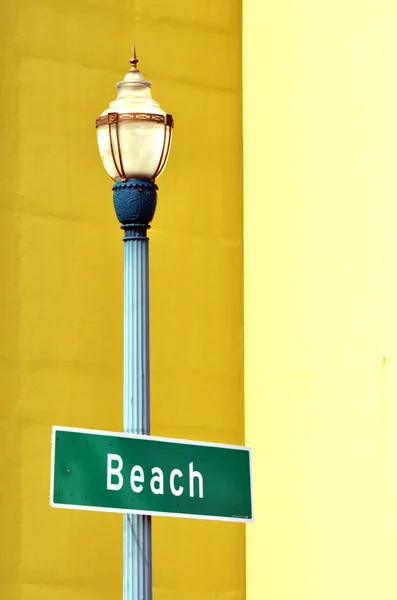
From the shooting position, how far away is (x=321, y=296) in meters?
9.68

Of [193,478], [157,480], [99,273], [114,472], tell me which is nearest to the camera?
[114,472]

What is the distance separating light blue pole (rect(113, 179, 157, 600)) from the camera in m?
5.73

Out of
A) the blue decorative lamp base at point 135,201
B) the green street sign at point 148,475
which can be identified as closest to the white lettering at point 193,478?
the green street sign at point 148,475

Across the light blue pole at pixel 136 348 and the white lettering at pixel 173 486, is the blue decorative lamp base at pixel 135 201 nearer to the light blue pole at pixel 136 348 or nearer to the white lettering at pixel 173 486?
the light blue pole at pixel 136 348

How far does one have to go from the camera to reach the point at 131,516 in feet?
18.9

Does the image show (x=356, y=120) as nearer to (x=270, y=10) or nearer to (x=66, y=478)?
(x=270, y=10)

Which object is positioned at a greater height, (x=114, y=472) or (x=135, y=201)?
(x=135, y=201)

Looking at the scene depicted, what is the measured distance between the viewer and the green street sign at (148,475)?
5539mm

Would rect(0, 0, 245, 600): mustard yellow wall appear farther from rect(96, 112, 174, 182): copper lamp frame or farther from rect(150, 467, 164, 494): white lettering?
Answer: rect(150, 467, 164, 494): white lettering

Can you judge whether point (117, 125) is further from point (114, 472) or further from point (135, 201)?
point (114, 472)

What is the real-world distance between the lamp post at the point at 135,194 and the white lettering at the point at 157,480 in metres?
0.18

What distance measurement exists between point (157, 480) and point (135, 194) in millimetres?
1191

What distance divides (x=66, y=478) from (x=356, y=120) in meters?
4.66

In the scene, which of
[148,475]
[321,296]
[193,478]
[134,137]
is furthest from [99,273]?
[148,475]
